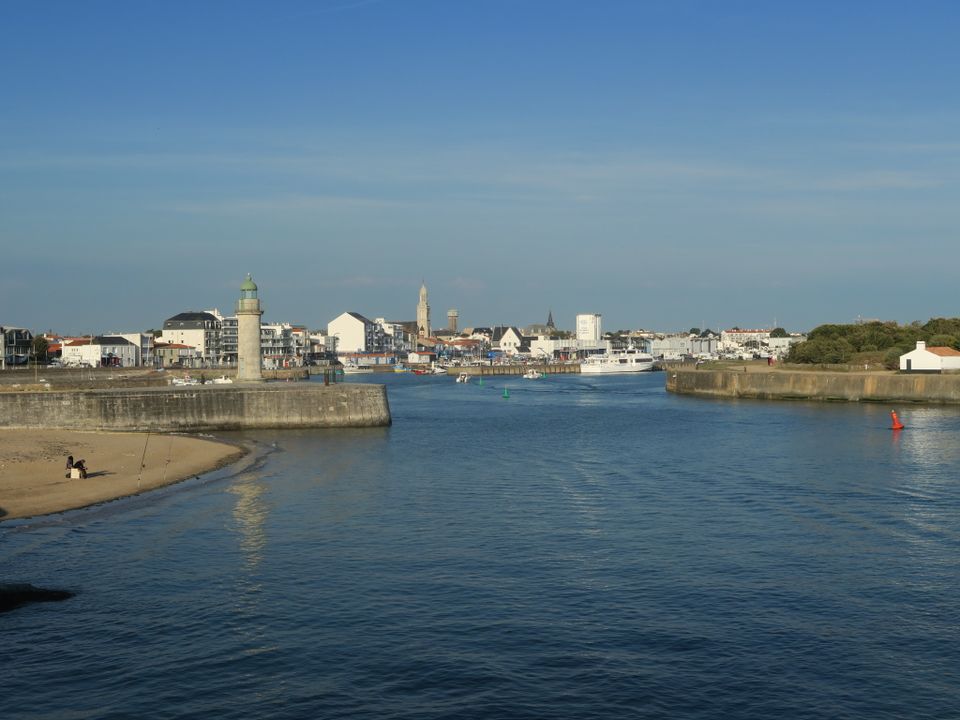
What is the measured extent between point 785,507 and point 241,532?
52.0ft

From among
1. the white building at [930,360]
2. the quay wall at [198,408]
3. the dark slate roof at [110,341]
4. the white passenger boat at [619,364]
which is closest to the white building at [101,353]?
the dark slate roof at [110,341]

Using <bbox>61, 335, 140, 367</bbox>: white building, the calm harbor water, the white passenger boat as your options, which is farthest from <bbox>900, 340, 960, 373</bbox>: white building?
<bbox>61, 335, 140, 367</bbox>: white building

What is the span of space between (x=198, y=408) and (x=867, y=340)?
3067 inches

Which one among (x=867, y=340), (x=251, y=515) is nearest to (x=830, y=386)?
(x=867, y=340)

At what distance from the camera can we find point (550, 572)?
2206cm

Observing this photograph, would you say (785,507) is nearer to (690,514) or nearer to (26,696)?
(690,514)

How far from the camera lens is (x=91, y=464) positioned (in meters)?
38.4

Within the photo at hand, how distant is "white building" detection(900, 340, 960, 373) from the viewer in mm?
82688

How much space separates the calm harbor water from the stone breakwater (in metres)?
40.8

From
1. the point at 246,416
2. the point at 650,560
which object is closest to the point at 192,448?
the point at 246,416

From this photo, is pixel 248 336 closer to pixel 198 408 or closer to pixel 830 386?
pixel 198 408

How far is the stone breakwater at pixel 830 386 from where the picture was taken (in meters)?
75.5

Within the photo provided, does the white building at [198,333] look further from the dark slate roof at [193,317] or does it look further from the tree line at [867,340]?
the tree line at [867,340]

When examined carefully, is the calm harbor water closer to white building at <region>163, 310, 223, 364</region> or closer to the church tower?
the church tower
